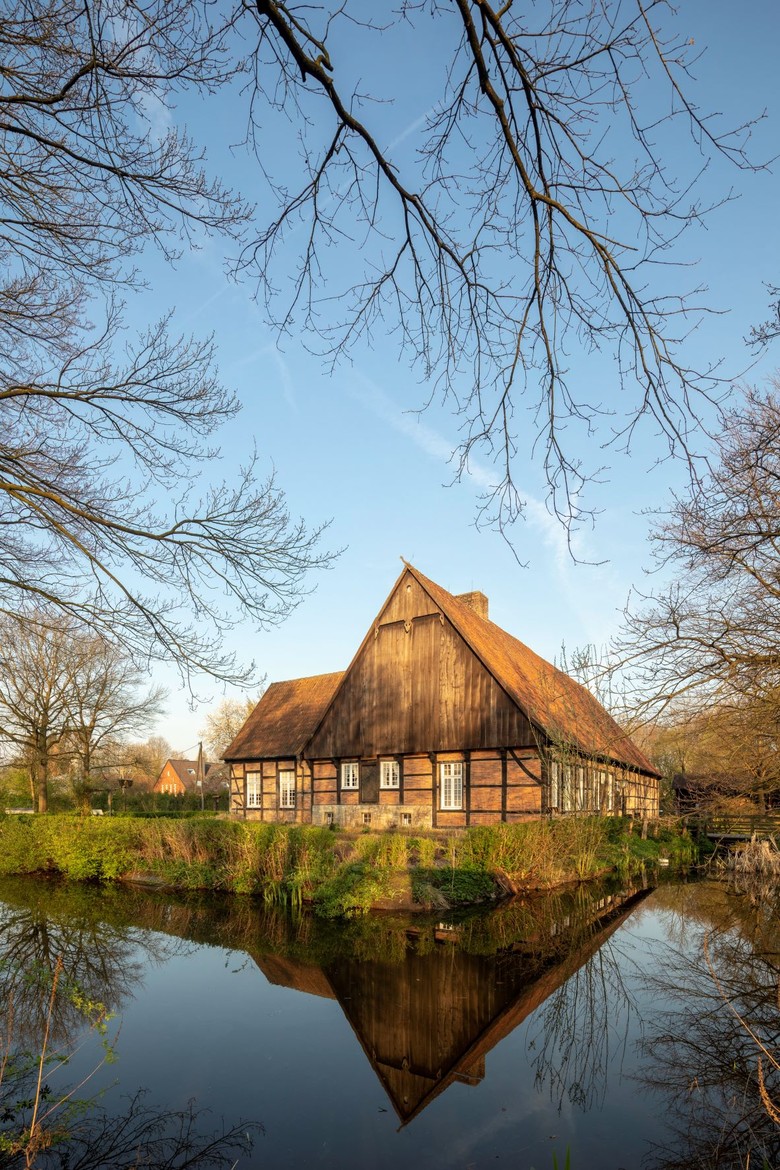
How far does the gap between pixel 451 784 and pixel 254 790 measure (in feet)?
33.9

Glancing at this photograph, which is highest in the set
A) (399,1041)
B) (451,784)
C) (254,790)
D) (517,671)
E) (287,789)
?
(517,671)

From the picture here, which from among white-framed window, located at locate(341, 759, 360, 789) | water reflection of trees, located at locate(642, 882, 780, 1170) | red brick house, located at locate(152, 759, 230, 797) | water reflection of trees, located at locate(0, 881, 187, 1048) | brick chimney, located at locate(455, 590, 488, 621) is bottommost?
red brick house, located at locate(152, 759, 230, 797)

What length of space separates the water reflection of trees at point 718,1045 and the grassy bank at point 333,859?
327 cm

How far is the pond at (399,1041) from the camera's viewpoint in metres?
5.38

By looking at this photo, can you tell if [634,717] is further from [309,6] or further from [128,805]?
[128,805]

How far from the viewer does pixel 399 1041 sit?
291 inches

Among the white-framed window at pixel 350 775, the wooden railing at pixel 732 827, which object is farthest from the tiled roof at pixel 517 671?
the white-framed window at pixel 350 775

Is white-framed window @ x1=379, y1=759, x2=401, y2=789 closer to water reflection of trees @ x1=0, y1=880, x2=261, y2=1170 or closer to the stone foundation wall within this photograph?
the stone foundation wall

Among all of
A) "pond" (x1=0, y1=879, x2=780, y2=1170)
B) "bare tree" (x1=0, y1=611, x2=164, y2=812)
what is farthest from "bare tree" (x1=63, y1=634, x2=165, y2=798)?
"pond" (x1=0, y1=879, x2=780, y2=1170)

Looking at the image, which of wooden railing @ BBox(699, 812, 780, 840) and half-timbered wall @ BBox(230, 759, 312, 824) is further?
half-timbered wall @ BBox(230, 759, 312, 824)

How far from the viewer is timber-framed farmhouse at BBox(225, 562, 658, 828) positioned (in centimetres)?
1873

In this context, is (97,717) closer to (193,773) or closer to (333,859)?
(333,859)

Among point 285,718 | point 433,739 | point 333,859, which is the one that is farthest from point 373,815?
point 285,718

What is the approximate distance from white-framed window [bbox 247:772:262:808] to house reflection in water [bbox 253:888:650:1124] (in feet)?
54.0
